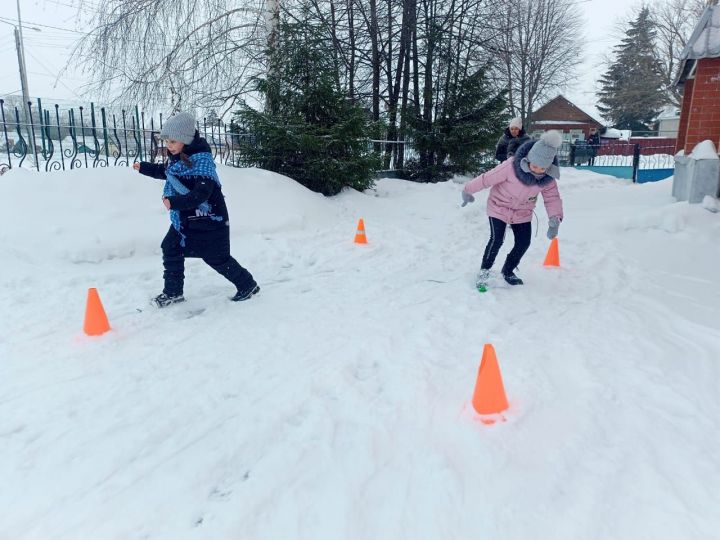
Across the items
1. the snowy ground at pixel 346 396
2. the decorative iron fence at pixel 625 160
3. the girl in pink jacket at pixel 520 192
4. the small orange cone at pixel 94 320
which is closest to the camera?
the snowy ground at pixel 346 396

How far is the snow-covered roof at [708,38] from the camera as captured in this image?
828 centimetres

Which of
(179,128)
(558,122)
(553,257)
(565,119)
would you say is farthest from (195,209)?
(565,119)

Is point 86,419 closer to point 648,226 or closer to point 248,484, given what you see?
point 248,484

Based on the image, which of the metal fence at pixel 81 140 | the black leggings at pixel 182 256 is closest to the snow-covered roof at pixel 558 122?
the metal fence at pixel 81 140

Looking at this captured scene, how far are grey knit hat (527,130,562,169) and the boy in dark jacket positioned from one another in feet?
9.31

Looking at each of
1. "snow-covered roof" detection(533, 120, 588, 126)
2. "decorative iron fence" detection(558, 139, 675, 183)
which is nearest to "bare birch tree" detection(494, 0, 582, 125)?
"decorative iron fence" detection(558, 139, 675, 183)

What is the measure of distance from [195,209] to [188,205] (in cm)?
23

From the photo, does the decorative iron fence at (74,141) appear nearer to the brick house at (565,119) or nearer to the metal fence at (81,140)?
the metal fence at (81,140)

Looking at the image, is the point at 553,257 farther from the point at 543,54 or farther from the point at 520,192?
the point at 543,54

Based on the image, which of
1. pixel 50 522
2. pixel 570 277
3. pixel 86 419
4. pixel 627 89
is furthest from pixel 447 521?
pixel 627 89

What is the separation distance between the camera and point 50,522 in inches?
78.8

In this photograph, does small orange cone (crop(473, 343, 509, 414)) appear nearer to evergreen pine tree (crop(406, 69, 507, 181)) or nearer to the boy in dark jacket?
the boy in dark jacket

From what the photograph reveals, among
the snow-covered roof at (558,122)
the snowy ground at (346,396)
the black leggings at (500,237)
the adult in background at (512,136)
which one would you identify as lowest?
the snowy ground at (346,396)

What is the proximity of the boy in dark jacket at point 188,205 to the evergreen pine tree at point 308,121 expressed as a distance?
4.89 meters
